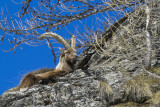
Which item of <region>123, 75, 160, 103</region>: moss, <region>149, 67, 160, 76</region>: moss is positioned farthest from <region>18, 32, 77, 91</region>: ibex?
<region>123, 75, 160, 103</region>: moss

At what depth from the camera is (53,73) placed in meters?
7.61

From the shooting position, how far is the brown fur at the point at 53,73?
7.27m

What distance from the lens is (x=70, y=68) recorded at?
8.34 m

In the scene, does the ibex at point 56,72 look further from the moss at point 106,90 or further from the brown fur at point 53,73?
the moss at point 106,90

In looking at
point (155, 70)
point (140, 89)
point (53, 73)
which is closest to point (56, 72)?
point (53, 73)

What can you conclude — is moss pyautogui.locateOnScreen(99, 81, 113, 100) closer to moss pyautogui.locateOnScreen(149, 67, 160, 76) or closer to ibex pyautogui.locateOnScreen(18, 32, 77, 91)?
moss pyautogui.locateOnScreen(149, 67, 160, 76)

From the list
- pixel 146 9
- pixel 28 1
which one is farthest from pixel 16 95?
pixel 28 1

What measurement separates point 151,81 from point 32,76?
3130 millimetres

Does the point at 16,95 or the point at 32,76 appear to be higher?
the point at 32,76

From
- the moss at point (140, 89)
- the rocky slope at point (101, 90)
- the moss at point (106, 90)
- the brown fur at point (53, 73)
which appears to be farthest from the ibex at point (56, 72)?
the moss at point (140, 89)

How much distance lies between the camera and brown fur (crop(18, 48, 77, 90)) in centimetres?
727

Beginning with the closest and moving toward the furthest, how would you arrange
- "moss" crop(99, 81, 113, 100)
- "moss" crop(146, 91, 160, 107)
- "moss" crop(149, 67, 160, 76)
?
"moss" crop(146, 91, 160, 107), "moss" crop(99, 81, 113, 100), "moss" crop(149, 67, 160, 76)

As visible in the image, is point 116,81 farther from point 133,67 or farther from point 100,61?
point 100,61

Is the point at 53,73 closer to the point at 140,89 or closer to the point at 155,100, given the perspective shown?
the point at 140,89
